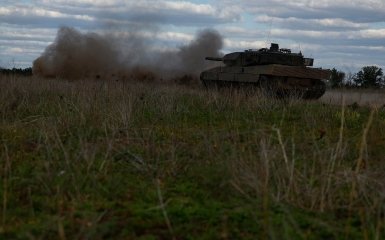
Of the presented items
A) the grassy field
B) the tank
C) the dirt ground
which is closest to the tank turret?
the tank

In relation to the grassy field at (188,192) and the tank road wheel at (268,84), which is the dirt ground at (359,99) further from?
the grassy field at (188,192)

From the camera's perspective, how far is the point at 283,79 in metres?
18.9

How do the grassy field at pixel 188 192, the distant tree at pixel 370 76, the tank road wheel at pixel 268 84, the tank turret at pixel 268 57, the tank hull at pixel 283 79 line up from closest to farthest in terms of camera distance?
the grassy field at pixel 188 192 < the tank road wheel at pixel 268 84 < the tank hull at pixel 283 79 < the tank turret at pixel 268 57 < the distant tree at pixel 370 76

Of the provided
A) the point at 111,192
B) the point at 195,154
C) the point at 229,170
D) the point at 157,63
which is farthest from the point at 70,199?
the point at 157,63

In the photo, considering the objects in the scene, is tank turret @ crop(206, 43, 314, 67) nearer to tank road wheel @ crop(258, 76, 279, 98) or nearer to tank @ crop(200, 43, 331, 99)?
tank @ crop(200, 43, 331, 99)

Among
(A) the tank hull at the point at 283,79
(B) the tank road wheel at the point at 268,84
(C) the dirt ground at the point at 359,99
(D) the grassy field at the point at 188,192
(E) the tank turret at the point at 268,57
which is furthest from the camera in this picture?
(E) the tank turret at the point at 268,57

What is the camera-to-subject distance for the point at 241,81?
20.2m

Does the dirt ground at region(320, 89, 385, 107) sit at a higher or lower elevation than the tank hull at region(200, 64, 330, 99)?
lower

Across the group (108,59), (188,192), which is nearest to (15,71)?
(108,59)

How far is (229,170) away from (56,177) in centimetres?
128

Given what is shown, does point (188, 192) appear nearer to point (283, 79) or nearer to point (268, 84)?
point (268, 84)

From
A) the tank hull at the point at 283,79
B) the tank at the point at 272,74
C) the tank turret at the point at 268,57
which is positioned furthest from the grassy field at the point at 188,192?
the tank turret at the point at 268,57

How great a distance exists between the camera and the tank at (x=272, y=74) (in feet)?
61.3

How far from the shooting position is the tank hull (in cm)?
1858
